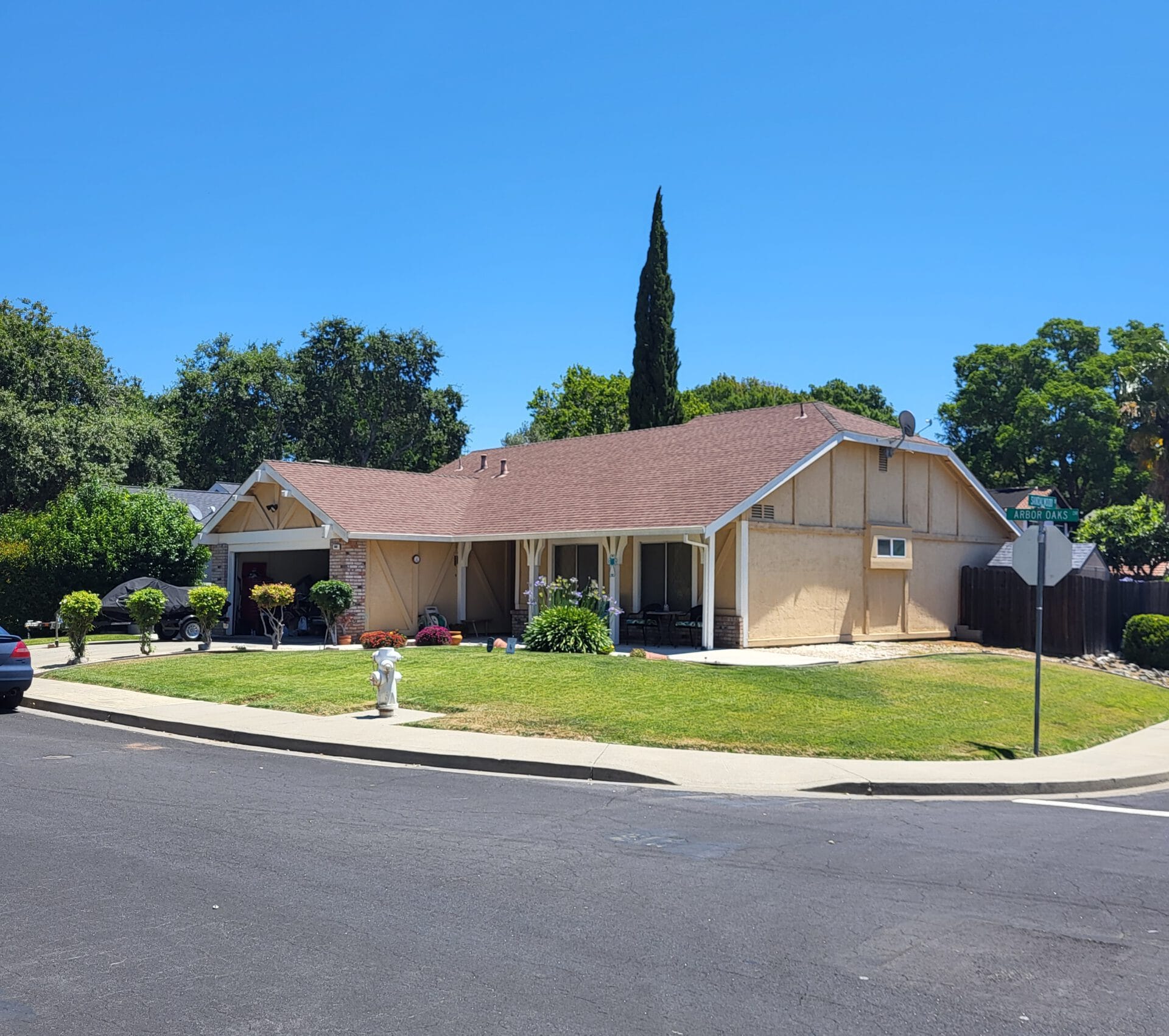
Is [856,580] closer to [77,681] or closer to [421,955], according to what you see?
[77,681]

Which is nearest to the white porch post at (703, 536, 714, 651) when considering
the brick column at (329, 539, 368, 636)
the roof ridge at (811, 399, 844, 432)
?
the roof ridge at (811, 399, 844, 432)

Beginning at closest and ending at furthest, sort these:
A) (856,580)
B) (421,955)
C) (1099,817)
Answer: (421,955)
(1099,817)
(856,580)

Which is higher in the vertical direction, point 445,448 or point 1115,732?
point 445,448

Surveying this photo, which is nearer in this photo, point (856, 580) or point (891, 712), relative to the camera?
point (891, 712)

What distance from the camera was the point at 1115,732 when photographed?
Answer: 1550 cm

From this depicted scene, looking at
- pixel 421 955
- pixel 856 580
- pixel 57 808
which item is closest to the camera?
pixel 421 955

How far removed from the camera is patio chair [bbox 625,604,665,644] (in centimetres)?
2400

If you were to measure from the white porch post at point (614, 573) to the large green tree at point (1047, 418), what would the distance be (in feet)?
115

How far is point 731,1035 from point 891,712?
10800 mm

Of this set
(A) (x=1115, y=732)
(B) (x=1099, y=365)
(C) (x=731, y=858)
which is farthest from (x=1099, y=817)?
(B) (x=1099, y=365)

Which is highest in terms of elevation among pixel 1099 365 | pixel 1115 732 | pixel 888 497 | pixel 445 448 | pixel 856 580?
pixel 1099 365

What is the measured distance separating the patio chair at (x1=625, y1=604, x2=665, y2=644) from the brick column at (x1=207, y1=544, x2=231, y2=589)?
474 inches

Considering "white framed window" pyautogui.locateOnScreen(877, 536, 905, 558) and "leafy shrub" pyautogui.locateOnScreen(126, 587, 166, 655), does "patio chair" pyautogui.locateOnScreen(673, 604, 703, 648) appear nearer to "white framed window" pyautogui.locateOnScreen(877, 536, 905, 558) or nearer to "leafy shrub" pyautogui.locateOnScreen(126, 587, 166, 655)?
"white framed window" pyautogui.locateOnScreen(877, 536, 905, 558)

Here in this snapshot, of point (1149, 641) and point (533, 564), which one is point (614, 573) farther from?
point (1149, 641)
